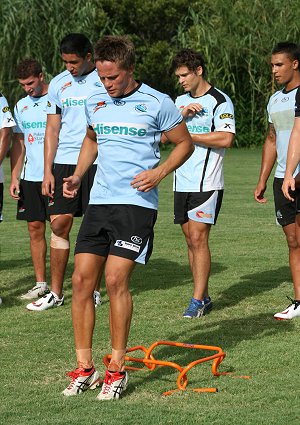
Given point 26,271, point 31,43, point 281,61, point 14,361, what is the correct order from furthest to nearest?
point 31,43 < point 26,271 < point 281,61 < point 14,361

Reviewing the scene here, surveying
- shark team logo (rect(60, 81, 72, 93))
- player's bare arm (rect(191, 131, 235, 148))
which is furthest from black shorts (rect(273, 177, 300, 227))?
shark team logo (rect(60, 81, 72, 93))

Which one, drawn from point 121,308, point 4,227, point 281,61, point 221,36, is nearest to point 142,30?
point 221,36

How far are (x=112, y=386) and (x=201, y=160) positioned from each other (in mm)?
3365

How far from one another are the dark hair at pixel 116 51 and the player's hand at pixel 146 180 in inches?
26.2

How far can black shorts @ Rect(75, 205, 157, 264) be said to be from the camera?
6473mm

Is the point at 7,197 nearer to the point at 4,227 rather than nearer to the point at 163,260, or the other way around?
the point at 4,227

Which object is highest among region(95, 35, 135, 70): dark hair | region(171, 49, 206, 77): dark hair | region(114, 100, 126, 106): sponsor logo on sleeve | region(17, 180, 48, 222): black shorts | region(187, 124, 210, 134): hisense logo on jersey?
region(95, 35, 135, 70): dark hair

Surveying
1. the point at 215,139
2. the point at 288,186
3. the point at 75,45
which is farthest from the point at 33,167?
the point at 288,186

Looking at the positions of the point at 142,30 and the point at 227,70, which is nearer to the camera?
the point at 227,70

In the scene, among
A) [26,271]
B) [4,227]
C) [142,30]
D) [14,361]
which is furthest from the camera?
[142,30]

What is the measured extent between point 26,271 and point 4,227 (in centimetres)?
399

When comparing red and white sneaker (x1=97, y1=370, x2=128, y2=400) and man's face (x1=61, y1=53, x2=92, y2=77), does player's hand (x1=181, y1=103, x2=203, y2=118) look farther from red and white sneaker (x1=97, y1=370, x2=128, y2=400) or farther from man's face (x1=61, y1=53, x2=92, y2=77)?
red and white sneaker (x1=97, y1=370, x2=128, y2=400)

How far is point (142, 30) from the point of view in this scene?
42.1 m

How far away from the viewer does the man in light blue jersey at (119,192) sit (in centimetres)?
641
